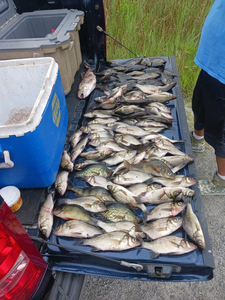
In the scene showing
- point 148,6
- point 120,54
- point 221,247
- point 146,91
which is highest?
point 148,6

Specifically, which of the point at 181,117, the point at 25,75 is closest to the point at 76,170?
the point at 25,75

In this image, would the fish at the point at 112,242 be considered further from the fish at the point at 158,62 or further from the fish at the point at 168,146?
the fish at the point at 158,62

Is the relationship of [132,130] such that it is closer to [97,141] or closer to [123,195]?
[97,141]

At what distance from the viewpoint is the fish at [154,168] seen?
1944mm

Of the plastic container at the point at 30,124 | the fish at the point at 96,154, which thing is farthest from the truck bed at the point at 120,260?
the fish at the point at 96,154

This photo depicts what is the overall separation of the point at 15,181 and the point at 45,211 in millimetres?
334

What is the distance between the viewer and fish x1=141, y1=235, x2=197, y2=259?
4.80 feet

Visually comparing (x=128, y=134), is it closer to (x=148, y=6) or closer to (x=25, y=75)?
(x=25, y=75)

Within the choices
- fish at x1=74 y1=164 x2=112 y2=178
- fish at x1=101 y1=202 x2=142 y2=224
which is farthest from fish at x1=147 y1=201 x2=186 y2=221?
fish at x1=74 y1=164 x2=112 y2=178

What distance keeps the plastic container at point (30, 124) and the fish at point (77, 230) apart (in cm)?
38

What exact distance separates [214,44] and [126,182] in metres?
1.65

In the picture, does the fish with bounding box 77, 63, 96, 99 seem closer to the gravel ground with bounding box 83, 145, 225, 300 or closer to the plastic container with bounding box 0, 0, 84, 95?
the plastic container with bounding box 0, 0, 84, 95

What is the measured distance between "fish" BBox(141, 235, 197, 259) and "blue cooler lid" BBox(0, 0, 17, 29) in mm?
3297

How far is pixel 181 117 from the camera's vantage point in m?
2.54
